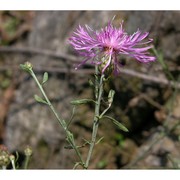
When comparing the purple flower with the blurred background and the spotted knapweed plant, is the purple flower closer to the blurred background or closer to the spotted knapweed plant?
the spotted knapweed plant

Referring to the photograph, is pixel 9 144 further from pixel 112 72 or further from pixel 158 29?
pixel 112 72

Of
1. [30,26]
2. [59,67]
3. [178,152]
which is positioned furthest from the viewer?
[30,26]

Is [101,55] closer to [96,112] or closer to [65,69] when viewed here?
[96,112]

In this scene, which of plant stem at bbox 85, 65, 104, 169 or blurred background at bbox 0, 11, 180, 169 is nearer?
plant stem at bbox 85, 65, 104, 169

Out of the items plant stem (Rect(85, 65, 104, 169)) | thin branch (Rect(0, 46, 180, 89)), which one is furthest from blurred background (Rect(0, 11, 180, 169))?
plant stem (Rect(85, 65, 104, 169))

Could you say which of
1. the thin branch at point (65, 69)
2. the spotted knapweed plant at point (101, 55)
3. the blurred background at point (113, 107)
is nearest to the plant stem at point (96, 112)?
the spotted knapweed plant at point (101, 55)

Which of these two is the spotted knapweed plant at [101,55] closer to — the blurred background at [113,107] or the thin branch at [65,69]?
the thin branch at [65,69]

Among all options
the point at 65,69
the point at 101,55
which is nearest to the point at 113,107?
the point at 65,69

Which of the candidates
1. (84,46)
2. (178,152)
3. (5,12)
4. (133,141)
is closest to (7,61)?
(5,12)
